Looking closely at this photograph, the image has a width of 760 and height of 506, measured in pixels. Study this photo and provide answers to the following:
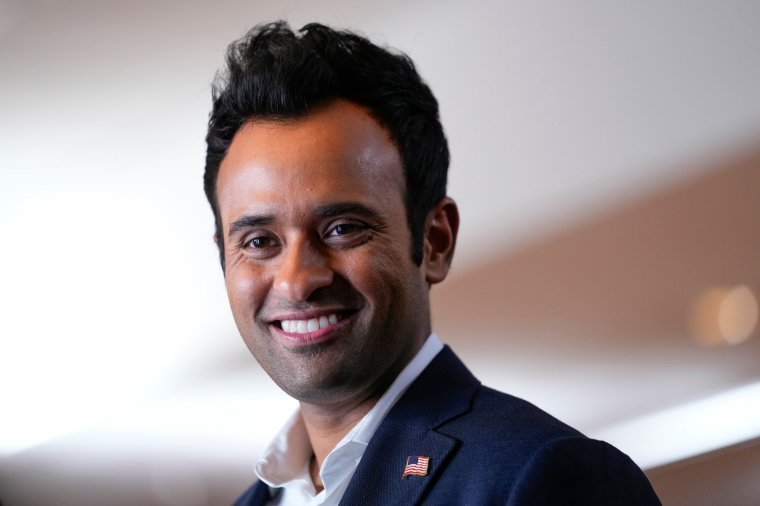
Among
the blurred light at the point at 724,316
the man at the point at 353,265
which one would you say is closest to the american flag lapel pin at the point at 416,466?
the man at the point at 353,265

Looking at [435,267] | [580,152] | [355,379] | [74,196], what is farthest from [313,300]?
[74,196]

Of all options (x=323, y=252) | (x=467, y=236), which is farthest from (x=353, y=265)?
(x=467, y=236)

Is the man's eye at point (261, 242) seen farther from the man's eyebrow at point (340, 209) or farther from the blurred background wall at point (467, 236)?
the blurred background wall at point (467, 236)

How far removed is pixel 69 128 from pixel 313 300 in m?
1.37

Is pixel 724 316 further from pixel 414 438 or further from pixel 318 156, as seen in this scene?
pixel 318 156

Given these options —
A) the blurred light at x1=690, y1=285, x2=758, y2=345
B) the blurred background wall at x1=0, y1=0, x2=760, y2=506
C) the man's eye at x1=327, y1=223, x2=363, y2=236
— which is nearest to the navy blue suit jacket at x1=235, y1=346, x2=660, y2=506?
the man's eye at x1=327, y1=223, x2=363, y2=236

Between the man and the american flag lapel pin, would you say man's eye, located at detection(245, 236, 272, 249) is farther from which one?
the american flag lapel pin

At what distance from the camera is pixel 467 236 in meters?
2.61

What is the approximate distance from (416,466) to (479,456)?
0.13 metres

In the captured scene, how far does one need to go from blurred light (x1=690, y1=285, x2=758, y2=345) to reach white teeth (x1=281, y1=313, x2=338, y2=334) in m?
1.17

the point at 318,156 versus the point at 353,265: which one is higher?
the point at 318,156

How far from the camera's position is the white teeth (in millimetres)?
1725

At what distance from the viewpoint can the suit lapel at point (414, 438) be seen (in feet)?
5.33

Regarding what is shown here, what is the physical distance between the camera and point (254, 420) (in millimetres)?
2793
